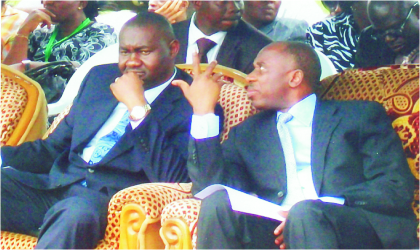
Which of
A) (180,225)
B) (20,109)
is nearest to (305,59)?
(180,225)

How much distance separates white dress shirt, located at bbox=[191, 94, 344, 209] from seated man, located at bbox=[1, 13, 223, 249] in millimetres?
266

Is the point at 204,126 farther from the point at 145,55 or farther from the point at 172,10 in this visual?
the point at 172,10

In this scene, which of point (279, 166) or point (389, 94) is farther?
point (389, 94)

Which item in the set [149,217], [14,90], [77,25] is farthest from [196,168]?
[77,25]

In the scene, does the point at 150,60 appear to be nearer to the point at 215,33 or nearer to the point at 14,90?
the point at 14,90

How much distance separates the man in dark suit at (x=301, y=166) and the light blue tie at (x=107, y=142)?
0.39 metres

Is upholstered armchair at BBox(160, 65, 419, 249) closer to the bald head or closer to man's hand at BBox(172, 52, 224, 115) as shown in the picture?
the bald head

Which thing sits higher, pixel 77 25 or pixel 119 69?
pixel 119 69

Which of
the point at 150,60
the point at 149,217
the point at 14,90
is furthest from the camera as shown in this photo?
the point at 14,90

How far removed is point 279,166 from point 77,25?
2849mm

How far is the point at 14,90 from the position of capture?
381cm

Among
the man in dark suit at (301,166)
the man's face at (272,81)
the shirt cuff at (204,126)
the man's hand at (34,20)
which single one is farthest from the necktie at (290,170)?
the man's hand at (34,20)

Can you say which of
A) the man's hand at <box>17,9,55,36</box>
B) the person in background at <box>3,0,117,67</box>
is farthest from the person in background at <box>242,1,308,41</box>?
the man's hand at <box>17,9,55,36</box>

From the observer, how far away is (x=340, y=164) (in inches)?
115
